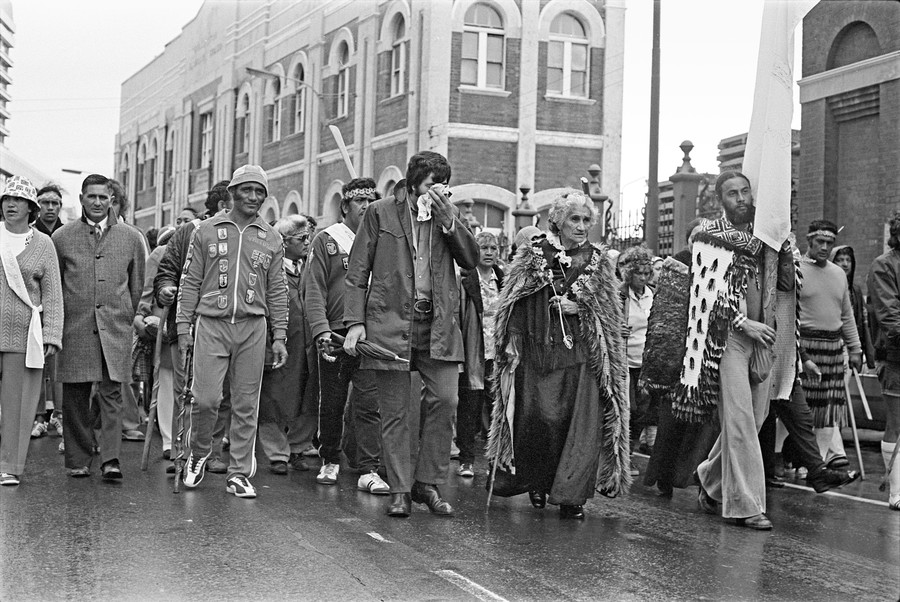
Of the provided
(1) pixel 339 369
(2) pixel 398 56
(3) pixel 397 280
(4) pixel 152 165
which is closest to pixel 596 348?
(3) pixel 397 280

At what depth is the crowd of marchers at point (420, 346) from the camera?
7582 mm

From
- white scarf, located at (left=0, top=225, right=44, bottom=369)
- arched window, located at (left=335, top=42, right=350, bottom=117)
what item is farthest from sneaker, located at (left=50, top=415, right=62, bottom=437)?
arched window, located at (left=335, top=42, right=350, bottom=117)

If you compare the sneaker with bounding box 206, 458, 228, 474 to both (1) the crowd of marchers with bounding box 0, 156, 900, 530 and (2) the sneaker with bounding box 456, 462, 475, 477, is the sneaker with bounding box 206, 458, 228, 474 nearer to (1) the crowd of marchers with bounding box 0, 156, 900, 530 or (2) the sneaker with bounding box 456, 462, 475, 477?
(1) the crowd of marchers with bounding box 0, 156, 900, 530

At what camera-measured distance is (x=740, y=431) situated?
25.1ft

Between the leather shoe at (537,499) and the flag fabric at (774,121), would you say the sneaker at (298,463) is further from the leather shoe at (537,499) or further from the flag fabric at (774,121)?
the flag fabric at (774,121)

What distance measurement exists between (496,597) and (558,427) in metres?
2.61

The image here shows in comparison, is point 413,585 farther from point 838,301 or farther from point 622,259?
point 622,259

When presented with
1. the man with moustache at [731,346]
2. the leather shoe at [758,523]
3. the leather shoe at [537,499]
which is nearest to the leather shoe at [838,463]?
the man with moustache at [731,346]

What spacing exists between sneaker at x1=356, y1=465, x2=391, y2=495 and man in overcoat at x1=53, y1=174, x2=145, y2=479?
171 centimetres

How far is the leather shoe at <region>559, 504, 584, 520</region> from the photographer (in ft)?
25.0

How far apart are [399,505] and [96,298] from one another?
9.55 ft

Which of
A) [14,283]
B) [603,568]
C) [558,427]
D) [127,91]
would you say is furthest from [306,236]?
[127,91]

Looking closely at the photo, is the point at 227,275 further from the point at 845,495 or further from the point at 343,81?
the point at 343,81

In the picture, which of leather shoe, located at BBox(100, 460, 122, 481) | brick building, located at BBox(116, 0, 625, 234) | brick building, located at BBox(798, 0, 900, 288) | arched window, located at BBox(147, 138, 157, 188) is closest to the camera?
leather shoe, located at BBox(100, 460, 122, 481)
